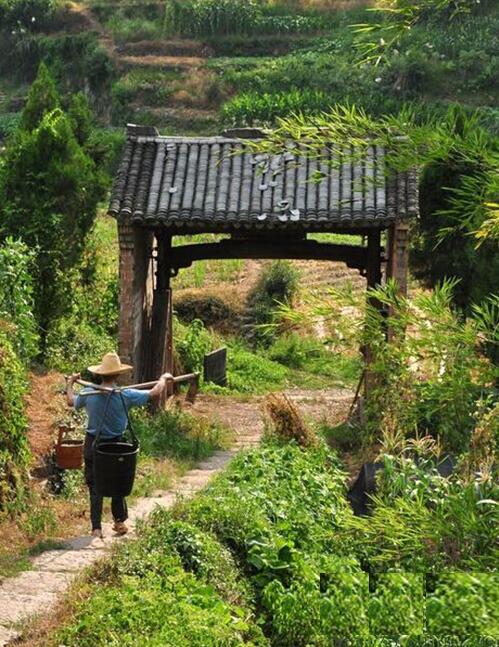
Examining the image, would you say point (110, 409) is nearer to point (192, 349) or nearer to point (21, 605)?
point (21, 605)

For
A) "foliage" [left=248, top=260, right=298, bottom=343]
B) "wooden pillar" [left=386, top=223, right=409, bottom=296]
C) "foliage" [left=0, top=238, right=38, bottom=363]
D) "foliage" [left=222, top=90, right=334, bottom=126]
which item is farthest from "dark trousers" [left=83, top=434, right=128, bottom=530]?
"foliage" [left=222, top=90, right=334, bottom=126]

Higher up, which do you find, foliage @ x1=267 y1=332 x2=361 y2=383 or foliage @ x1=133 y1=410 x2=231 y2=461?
foliage @ x1=133 y1=410 x2=231 y2=461

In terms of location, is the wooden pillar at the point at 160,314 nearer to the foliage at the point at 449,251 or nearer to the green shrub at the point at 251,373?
the foliage at the point at 449,251

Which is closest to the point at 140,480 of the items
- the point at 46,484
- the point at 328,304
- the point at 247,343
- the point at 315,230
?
the point at 46,484

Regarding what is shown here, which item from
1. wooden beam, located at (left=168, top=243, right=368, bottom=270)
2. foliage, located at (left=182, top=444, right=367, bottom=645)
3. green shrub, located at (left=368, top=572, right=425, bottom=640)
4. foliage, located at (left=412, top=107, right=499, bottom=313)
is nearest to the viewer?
green shrub, located at (left=368, top=572, right=425, bottom=640)

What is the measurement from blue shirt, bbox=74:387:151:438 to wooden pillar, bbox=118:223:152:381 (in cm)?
667

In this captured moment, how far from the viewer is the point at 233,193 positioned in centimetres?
1691

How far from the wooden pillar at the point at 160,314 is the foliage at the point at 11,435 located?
6232 millimetres

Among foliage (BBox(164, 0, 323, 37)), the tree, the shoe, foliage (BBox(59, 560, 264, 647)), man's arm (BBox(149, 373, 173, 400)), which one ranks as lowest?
the shoe

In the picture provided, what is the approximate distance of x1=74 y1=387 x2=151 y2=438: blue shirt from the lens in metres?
9.76

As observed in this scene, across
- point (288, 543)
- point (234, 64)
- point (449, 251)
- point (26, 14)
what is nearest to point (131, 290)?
point (449, 251)

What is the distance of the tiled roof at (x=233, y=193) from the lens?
1633 centimetres

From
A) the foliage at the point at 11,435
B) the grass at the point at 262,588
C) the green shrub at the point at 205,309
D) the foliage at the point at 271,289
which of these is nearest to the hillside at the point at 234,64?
the foliage at the point at 271,289

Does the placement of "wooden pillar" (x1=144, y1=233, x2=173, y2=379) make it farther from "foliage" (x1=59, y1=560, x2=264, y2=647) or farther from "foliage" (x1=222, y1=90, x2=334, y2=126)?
"foliage" (x1=222, y1=90, x2=334, y2=126)
